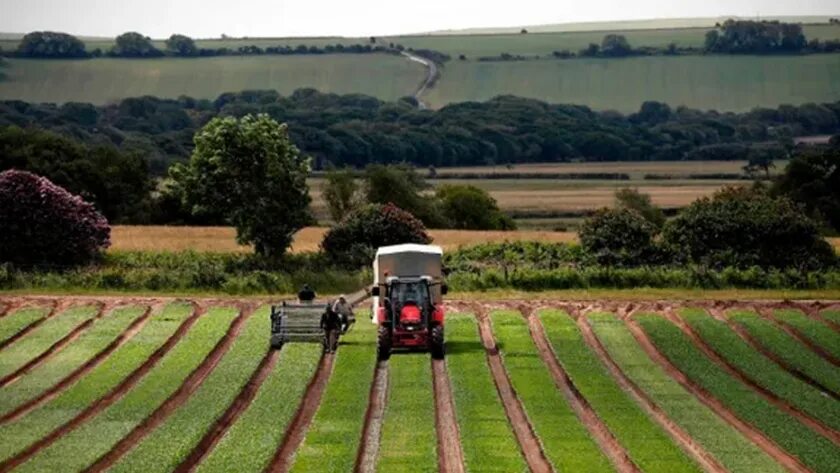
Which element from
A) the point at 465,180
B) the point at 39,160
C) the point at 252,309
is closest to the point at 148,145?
the point at 465,180

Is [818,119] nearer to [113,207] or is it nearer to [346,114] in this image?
[346,114]

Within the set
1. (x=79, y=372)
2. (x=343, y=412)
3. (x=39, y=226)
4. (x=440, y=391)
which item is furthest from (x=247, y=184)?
(x=343, y=412)

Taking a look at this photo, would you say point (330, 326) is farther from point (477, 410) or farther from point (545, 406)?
point (545, 406)

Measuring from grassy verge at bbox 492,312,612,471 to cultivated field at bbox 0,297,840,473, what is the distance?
0.09 meters

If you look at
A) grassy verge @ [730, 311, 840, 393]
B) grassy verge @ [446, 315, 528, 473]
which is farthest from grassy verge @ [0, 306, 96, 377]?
grassy verge @ [730, 311, 840, 393]

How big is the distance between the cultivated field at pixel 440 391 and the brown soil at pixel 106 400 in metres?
0.07

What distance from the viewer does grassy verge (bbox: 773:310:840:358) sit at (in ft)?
165

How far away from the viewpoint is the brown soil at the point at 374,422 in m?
34.0

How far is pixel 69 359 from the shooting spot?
155ft

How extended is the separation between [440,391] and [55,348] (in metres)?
13.7

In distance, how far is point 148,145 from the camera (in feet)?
475

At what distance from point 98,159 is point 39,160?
26.5ft

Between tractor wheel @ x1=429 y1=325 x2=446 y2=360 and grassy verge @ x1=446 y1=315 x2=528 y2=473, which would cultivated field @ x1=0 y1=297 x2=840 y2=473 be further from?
tractor wheel @ x1=429 y1=325 x2=446 y2=360

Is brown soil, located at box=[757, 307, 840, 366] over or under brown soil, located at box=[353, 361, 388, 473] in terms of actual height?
under
